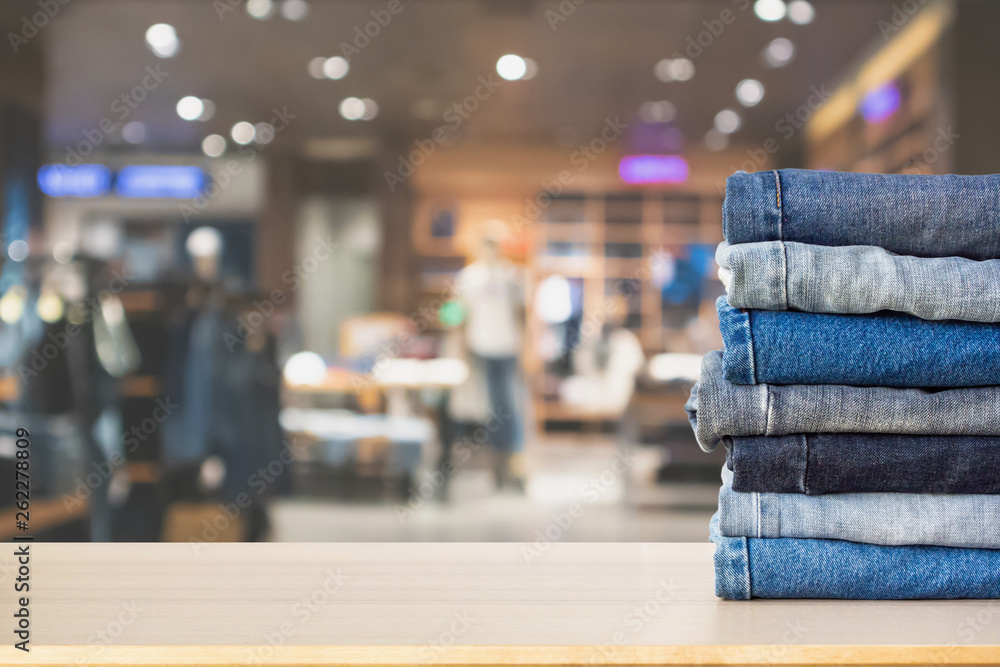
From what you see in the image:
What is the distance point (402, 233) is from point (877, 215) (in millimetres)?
4972

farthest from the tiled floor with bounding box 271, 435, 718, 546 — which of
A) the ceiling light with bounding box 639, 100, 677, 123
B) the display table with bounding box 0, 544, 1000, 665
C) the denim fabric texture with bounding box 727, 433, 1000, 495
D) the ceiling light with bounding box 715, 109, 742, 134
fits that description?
the denim fabric texture with bounding box 727, 433, 1000, 495

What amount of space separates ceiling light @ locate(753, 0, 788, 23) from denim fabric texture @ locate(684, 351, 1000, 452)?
168 inches

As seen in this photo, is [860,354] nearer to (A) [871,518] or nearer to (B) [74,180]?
(A) [871,518]

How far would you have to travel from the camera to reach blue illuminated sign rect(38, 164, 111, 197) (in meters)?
5.18

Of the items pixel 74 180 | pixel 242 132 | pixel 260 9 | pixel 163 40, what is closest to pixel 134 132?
pixel 74 180

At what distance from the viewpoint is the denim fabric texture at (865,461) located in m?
0.63

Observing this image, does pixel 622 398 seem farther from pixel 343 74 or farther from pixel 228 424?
pixel 343 74

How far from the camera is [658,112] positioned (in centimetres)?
523

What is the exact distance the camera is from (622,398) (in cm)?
514

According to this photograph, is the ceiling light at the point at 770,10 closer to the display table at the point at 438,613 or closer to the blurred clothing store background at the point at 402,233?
the blurred clothing store background at the point at 402,233

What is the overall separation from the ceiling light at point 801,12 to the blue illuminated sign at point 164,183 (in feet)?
13.0

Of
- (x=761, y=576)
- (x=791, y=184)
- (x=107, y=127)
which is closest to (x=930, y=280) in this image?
(x=791, y=184)

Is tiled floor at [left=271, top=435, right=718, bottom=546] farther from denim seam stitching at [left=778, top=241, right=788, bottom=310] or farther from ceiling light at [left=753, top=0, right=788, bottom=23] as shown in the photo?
denim seam stitching at [left=778, top=241, right=788, bottom=310]

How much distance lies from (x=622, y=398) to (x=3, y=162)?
4.40 meters
